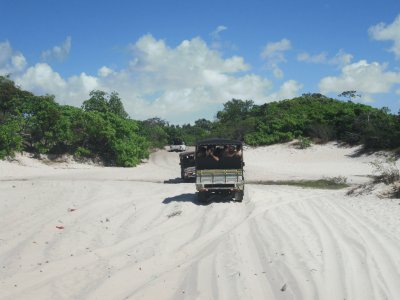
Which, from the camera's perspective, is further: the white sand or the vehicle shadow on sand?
the vehicle shadow on sand

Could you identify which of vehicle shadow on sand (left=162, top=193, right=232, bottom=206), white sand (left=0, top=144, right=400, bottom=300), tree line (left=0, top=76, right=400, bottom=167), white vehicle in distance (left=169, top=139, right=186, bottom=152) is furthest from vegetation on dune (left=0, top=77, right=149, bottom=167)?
vehicle shadow on sand (left=162, top=193, right=232, bottom=206)

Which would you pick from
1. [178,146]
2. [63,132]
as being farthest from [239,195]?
[178,146]

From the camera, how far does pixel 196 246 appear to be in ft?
34.3

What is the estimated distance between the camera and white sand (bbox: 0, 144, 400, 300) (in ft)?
24.8

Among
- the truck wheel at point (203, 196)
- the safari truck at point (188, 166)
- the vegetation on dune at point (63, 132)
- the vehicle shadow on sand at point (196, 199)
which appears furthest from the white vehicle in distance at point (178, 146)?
the truck wheel at point (203, 196)

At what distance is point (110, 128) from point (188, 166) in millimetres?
15458

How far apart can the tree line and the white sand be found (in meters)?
18.5

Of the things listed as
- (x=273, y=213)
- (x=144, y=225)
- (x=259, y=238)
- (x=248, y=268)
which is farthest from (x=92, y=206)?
(x=248, y=268)

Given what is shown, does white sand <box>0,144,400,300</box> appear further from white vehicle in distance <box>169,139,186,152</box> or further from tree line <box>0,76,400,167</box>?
white vehicle in distance <box>169,139,186,152</box>

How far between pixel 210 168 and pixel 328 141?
29465 mm

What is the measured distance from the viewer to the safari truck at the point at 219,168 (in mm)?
17234

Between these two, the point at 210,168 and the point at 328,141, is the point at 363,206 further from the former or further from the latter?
the point at 328,141

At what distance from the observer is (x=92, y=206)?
16.3m

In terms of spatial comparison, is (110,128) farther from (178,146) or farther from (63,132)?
(178,146)
